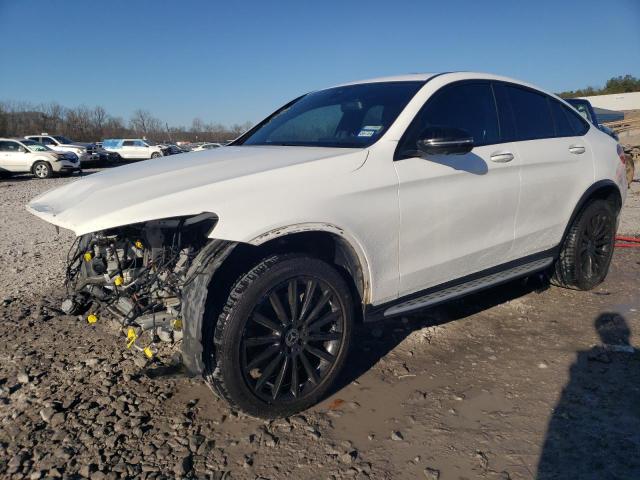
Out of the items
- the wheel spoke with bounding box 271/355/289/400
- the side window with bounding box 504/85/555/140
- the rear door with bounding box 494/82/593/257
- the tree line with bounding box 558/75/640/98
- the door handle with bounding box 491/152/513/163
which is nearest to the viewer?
the wheel spoke with bounding box 271/355/289/400

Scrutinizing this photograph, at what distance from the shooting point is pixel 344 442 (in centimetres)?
242

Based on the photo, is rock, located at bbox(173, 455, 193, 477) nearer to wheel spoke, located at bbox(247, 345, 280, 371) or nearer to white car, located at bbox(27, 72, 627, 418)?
white car, located at bbox(27, 72, 627, 418)

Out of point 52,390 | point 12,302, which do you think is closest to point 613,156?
point 52,390

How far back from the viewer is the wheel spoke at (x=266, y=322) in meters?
2.41

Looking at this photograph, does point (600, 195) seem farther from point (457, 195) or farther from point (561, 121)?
point (457, 195)

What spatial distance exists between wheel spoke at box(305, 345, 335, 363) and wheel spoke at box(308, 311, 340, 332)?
0.36 feet

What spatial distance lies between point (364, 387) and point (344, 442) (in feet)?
1.80

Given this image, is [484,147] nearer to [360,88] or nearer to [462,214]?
[462,214]

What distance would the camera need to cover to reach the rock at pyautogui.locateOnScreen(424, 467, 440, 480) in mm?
2162

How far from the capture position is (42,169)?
64.2ft

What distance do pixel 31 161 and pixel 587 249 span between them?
2082cm

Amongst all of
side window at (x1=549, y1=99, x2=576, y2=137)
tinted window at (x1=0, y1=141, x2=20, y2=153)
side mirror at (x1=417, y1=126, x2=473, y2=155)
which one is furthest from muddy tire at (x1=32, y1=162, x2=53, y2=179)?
side mirror at (x1=417, y1=126, x2=473, y2=155)

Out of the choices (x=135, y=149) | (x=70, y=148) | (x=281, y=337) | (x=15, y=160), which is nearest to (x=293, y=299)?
(x=281, y=337)

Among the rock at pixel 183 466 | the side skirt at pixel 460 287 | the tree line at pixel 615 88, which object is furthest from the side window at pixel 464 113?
the tree line at pixel 615 88
